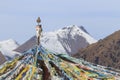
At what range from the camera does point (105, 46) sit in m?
136

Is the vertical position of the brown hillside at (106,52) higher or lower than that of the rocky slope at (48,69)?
lower

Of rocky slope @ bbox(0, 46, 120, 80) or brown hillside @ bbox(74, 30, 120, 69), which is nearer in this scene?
rocky slope @ bbox(0, 46, 120, 80)

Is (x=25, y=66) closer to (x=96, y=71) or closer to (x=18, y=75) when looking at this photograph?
(x=18, y=75)

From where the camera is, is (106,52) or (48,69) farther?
(106,52)

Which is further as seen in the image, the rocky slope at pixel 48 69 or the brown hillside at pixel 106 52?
the brown hillside at pixel 106 52

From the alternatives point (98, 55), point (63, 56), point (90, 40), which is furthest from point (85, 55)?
point (63, 56)

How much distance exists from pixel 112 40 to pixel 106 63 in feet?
42.5

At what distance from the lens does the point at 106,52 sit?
13225 centimetres

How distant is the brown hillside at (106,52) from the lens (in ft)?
422

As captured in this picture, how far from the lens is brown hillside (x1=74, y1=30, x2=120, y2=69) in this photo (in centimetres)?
12875

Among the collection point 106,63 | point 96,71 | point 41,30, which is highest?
point 41,30

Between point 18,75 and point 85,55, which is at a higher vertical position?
point 18,75

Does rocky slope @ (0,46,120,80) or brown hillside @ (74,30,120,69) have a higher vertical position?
rocky slope @ (0,46,120,80)

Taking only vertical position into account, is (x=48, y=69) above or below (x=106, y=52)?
above
